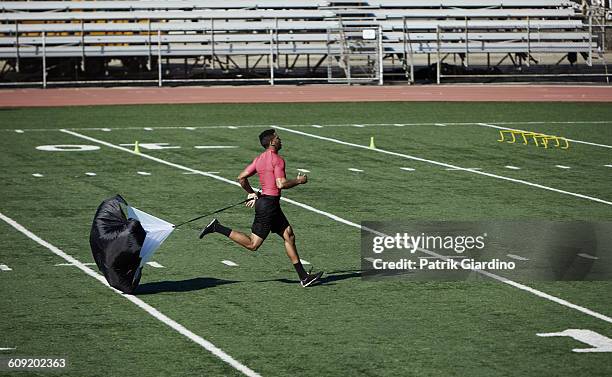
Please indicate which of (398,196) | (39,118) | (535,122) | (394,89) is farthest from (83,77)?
(398,196)

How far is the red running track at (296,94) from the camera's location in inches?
1346

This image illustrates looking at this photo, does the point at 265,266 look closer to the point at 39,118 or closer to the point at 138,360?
the point at 138,360

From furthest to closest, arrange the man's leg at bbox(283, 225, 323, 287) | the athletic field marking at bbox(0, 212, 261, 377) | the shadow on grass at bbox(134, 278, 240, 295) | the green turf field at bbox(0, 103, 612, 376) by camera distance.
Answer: the shadow on grass at bbox(134, 278, 240, 295)
the man's leg at bbox(283, 225, 323, 287)
the green turf field at bbox(0, 103, 612, 376)
the athletic field marking at bbox(0, 212, 261, 377)

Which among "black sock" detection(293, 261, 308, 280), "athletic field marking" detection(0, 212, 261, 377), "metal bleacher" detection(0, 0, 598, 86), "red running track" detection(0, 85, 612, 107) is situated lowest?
"athletic field marking" detection(0, 212, 261, 377)

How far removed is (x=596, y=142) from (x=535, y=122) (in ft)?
12.4

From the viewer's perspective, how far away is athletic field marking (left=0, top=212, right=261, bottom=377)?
9.45 metres

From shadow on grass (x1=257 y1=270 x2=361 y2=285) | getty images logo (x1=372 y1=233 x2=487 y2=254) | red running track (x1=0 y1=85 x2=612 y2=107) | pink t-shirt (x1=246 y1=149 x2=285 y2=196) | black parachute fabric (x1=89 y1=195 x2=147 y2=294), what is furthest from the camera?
red running track (x1=0 y1=85 x2=612 y2=107)

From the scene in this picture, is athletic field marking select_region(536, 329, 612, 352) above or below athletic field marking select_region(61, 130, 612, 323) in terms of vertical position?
below

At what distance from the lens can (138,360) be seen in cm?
954

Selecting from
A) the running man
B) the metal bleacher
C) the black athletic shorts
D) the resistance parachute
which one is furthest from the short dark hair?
the metal bleacher

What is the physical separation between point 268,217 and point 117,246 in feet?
4.83

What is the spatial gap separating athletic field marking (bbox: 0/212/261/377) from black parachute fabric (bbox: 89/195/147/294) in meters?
0.20

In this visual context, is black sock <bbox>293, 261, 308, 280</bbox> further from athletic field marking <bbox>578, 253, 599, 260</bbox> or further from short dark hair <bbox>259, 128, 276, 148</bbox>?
athletic field marking <bbox>578, 253, 599, 260</bbox>

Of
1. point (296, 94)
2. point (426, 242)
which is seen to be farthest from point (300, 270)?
point (296, 94)
